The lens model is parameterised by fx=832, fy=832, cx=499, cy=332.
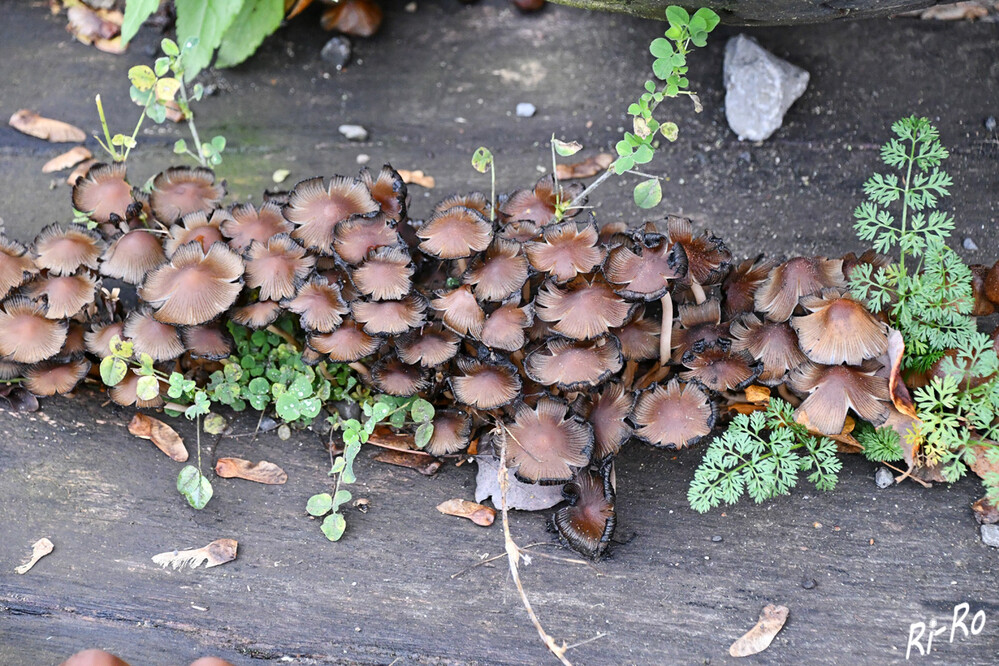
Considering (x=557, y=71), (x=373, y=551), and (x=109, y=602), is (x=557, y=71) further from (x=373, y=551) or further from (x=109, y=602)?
(x=109, y=602)

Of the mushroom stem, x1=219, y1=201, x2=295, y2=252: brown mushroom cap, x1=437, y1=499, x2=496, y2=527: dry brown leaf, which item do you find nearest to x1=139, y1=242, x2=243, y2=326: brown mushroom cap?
x1=219, y1=201, x2=295, y2=252: brown mushroom cap

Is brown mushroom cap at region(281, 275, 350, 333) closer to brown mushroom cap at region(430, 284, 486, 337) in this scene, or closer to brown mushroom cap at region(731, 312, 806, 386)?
brown mushroom cap at region(430, 284, 486, 337)

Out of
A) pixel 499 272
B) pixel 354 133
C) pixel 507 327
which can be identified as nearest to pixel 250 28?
pixel 354 133

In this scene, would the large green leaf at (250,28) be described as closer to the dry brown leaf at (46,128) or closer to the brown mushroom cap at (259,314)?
the dry brown leaf at (46,128)

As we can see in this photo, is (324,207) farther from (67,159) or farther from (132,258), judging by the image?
(67,159)

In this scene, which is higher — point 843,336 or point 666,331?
point 843,336

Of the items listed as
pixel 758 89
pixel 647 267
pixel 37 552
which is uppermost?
pixel 758 89

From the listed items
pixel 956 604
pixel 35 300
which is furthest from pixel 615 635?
pixel 35 300
